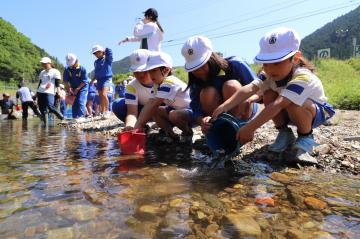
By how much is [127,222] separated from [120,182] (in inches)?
26.4

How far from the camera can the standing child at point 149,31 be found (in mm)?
5768

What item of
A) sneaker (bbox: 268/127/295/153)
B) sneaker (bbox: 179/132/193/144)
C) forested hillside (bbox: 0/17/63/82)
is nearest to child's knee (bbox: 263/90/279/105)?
sneaker (bbox: 268/127/295/153)

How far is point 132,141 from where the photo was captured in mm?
3049

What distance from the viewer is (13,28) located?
237ft

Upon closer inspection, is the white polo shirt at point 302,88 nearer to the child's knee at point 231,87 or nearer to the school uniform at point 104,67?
the child's knee at point 231,87

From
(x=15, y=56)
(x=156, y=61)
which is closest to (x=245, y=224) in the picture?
(x=156, y=61)

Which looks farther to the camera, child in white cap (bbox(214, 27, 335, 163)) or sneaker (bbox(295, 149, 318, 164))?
sneaker (bbox(295, 149, 318, 164))

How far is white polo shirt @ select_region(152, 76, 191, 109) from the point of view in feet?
10.3

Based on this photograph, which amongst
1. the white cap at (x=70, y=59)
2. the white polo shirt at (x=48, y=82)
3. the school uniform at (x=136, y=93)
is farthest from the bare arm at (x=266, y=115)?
the white polo shirt at (x=48, y=82)

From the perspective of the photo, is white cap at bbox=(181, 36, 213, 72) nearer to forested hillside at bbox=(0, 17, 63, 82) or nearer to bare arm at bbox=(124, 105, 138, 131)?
bare arm at bbox=(124, 105, 138, 131)

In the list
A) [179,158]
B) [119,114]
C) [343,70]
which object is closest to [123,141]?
[179,158]

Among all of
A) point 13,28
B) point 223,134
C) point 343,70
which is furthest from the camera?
point 13,28

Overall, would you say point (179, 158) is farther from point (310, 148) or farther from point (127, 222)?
point (127, 222)

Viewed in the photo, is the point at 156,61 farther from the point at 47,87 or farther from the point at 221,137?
the point at 47,87
